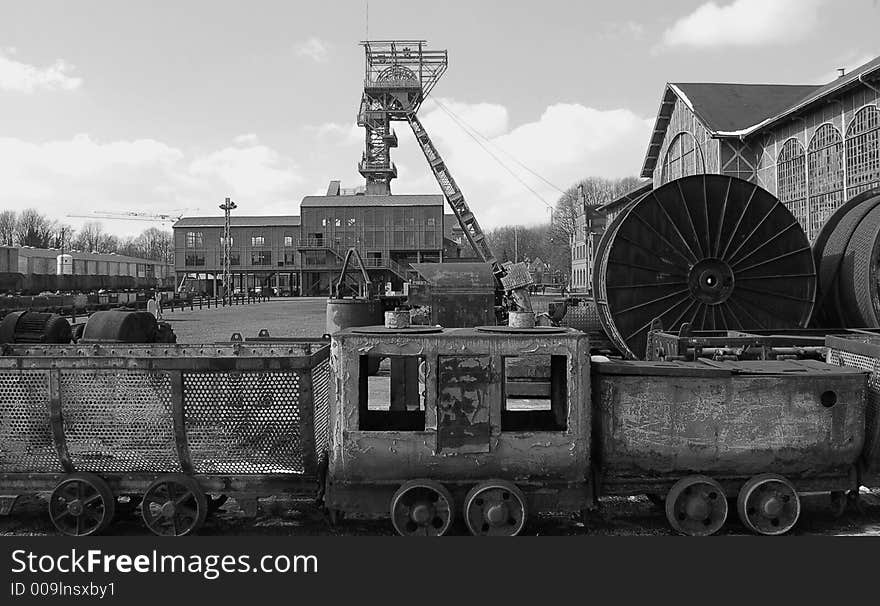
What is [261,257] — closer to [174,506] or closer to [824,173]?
[824,173]

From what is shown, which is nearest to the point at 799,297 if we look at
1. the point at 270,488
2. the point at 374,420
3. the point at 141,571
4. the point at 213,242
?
the point at 374,420

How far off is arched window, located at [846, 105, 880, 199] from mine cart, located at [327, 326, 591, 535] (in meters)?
20.8

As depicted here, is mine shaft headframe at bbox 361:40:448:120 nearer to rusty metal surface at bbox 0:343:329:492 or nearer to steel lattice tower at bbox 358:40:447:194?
steel lattice tower at bbox 358:40:447:194

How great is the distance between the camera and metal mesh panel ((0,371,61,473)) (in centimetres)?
470

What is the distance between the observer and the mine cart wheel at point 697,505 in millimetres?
4625

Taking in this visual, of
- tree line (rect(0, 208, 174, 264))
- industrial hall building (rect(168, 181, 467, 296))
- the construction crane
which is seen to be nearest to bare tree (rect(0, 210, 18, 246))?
tree line (rect(0, 208, 174, 264))

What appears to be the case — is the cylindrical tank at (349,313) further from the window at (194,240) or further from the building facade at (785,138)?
the window at (194,240)

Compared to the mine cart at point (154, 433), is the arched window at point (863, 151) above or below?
above

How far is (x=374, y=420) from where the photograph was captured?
5688 millimetres

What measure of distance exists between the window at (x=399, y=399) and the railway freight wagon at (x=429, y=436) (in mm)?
416

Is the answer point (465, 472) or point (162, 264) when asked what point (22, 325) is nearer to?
point (465, 472)

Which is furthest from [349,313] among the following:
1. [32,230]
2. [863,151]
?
[32,230]

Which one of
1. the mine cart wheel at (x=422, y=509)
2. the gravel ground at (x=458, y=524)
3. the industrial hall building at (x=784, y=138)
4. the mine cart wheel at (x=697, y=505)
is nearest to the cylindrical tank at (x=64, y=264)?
the industrial hall building at (x=784, y=138)

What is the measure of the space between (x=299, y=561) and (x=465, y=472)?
138 cm
